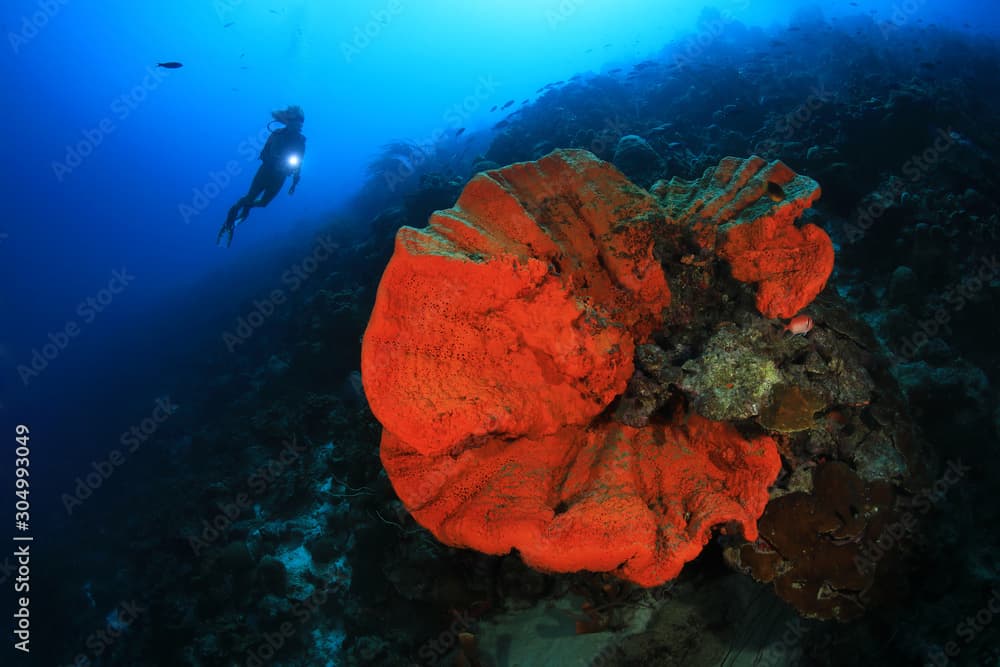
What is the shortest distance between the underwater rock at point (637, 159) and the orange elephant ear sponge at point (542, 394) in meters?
6.65

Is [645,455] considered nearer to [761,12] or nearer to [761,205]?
[761,205]

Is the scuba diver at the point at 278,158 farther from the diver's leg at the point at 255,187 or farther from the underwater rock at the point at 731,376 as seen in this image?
the underwater rock at the point at 731,376

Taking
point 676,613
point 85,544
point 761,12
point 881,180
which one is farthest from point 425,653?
point 761,12

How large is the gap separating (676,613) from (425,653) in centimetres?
290

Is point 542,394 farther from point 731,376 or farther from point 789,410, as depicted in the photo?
point 789,410

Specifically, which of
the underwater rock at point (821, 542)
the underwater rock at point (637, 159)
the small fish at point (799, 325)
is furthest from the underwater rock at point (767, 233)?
the underwater rock at point (637, 159)

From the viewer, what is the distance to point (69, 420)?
19.5 m

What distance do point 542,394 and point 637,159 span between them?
8180 mm

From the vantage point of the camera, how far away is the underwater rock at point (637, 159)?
914 centimetres

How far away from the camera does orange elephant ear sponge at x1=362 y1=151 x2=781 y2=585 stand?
2.39m

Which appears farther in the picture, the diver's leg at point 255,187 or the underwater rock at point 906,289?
the diver's leg at point 255,187

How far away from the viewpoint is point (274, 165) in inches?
498

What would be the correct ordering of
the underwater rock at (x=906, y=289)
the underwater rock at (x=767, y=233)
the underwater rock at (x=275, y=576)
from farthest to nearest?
the underwater rock at (x=275, y=576), the underwater rock at (x=906, y=289), the underwater rock at (x=767, y=233)

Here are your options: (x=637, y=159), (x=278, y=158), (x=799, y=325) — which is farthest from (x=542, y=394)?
(x=278, y=158)
